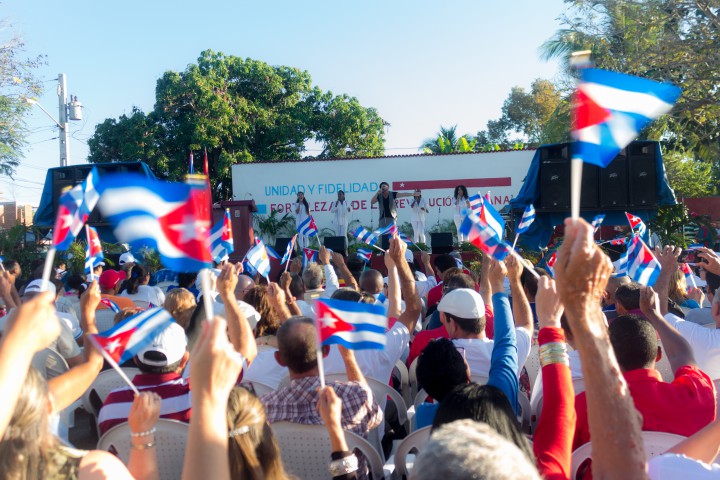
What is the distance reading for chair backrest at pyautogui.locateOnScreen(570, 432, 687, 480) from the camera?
2645mm

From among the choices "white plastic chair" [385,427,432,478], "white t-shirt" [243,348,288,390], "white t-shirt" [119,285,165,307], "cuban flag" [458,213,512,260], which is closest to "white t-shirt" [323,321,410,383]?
"white t-shirt" [243,348,288,390]

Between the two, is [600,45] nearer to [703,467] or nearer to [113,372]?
[113,372]

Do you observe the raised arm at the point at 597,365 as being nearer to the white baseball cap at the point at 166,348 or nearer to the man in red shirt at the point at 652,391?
the man in red shirt at the point at 652,391

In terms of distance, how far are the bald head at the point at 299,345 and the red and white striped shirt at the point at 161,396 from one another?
49 cm

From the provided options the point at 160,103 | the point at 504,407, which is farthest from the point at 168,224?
the point at 160,103

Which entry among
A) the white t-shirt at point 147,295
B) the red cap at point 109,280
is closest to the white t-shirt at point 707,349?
the white t-shirt at point 147,295

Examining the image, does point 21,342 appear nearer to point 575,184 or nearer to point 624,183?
point 575,184

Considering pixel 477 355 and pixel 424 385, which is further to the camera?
pixel 477 355

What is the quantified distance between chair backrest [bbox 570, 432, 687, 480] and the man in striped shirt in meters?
1.69

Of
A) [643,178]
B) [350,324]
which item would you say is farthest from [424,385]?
[643,178]

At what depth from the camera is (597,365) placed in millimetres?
1637

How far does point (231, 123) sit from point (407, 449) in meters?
27.8

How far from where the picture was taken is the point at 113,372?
14.1 ft

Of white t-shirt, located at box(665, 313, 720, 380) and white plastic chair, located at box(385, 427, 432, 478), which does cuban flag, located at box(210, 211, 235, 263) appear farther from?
white t-shirt, located at box(665, 313, 720, 380)
